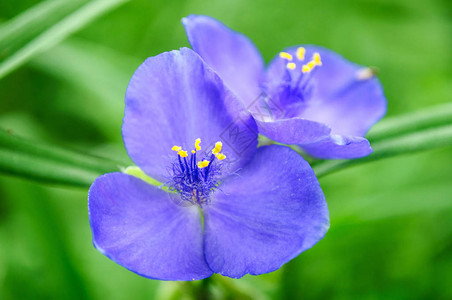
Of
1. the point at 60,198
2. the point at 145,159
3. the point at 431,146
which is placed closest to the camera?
the point at 145,159

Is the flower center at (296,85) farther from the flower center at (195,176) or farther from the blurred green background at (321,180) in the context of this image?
the blurred green background at (321,180)

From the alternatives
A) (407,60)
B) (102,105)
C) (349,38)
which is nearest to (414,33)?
(407,60)

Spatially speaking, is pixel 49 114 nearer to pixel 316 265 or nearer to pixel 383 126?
pixel 316 265

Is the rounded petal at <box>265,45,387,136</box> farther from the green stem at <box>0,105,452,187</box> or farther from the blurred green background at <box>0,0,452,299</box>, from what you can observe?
the blurred green background at <box>0,0,452,299</box>

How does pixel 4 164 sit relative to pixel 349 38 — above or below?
below

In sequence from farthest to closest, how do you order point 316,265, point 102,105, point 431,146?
point 102,105 < point 316,265 < point 431,146

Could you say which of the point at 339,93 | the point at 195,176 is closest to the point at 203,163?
the point at 195,176

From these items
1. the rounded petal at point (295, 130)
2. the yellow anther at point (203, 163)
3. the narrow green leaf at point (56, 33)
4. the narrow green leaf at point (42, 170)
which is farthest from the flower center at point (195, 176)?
the narrow green leaf at point (56, 33)
